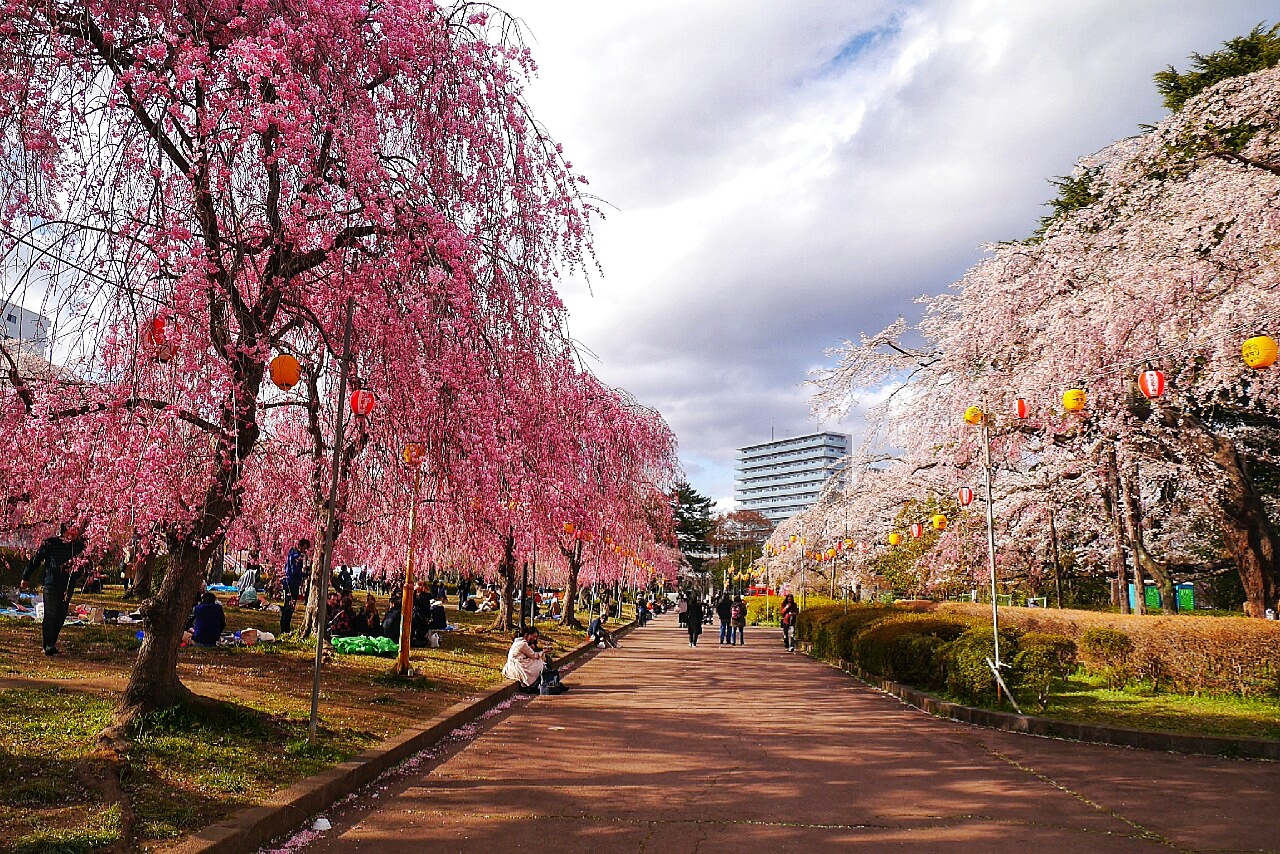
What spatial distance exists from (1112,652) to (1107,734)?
14.8 ft

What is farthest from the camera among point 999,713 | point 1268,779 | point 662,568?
point 662,568

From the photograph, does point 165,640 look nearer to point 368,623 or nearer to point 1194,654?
point 368,623

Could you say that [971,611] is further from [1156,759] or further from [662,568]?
[662,568]

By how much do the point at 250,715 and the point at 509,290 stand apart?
438 centimetres

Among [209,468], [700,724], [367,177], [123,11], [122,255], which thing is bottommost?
[700,724]

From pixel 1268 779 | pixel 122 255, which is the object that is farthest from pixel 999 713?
pixel 122 255

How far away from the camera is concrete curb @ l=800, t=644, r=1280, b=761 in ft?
28.6

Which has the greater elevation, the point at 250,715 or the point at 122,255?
the point at 122,255

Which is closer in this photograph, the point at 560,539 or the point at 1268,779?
the point at 1268,779

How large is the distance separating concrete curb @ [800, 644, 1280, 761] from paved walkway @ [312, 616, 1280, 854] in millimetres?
333

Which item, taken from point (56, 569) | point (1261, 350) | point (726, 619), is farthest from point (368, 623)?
point (726, 619)

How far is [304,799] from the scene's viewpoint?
5.77 meters

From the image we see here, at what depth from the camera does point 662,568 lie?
212 ft

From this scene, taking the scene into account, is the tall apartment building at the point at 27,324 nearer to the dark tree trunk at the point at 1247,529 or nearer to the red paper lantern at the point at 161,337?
the red paper lantern at the point at 161,337
